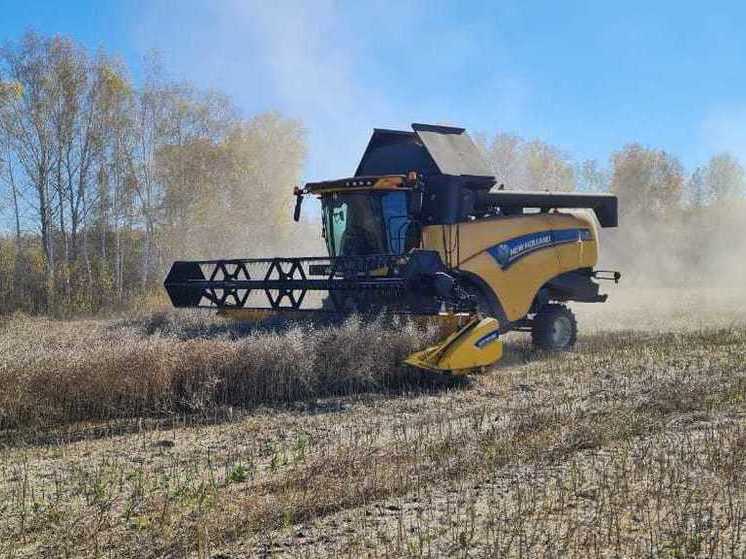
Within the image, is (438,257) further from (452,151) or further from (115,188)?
(115,188)

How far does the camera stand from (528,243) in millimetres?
9734

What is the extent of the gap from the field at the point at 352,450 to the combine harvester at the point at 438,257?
634mm

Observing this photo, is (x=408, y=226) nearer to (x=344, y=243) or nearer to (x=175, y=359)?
(x=344, y=243)

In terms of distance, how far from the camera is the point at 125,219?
20.5 meters

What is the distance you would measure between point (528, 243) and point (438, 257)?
6.44 ft

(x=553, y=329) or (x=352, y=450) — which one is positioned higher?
(x=553, y=329)

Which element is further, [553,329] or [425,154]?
[553,329]

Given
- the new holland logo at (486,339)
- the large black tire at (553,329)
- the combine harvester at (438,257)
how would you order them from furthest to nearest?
the large black tire at (553,329) < the combine harvester at (438,257) < the new holland logo at (486,339)

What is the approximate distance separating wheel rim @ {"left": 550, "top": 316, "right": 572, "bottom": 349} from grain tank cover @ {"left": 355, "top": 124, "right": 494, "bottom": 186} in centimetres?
221

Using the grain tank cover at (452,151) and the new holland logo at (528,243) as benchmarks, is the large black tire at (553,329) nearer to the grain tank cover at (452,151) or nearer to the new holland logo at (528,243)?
the new holland logo at (528,243)

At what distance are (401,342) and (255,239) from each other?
17.5 metres

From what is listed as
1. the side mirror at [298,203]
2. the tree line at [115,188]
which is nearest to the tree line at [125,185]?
the tree line at [115,188]

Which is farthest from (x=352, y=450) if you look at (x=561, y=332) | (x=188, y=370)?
(x=561, y=332)

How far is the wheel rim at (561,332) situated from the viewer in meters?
10.1
